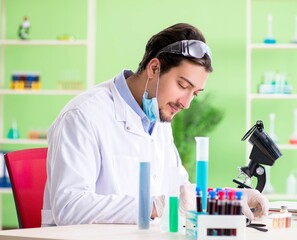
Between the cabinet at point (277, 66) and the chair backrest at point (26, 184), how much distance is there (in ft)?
11.6

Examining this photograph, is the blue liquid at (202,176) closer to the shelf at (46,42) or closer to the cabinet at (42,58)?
the shelf at (46,42)

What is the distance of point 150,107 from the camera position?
8.73 feet

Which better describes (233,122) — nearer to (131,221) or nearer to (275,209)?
(275,209)

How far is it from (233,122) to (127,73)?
131 inches

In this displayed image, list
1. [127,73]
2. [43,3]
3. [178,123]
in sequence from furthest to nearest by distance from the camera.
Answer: [43,3] → [178,123] → [127,73]

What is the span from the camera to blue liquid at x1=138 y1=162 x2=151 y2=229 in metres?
2.03

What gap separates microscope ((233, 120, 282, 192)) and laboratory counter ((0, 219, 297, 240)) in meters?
0.44

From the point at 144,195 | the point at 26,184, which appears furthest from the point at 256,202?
the point at 26,184

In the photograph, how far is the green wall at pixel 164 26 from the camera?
6016 mm

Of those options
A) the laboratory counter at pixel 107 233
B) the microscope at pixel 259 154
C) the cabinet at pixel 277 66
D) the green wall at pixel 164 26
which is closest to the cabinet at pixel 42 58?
the green wall at pixel 164 26

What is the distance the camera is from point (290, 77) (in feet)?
19.5

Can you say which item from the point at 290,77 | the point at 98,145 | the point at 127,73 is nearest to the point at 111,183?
the point at 98,145

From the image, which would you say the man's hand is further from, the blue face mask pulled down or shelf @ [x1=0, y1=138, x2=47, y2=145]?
shelf @ [x1=0, y1=138, x2=47, y2=145]

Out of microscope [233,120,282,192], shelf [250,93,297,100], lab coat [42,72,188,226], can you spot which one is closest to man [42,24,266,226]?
lab coat [42,72,188,226]
